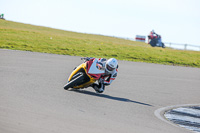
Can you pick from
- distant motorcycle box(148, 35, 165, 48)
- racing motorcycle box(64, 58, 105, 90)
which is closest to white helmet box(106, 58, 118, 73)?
racing motorcycle box(64, 58, 105, 90)

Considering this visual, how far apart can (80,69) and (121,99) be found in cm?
137

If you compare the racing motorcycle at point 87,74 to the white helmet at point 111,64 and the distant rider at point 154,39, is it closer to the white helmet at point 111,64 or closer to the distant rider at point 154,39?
the white helmet at point 111,64

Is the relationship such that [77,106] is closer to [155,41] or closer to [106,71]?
[106,71]

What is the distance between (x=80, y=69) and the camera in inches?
383

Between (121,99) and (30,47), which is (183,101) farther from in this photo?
(30,47)

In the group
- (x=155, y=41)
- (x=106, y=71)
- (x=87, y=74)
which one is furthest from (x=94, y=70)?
(x=155, y=41)

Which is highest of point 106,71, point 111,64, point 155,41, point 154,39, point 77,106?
point 154,39

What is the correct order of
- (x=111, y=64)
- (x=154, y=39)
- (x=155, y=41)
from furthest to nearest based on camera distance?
(x=155, y=41) < (x=154, y=39) < (x=111, y=64)

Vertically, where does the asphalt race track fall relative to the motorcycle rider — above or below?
below

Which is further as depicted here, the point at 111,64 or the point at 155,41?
the point at 155,41

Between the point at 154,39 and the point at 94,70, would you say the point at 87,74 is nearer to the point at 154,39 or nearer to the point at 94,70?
the point at 94,70

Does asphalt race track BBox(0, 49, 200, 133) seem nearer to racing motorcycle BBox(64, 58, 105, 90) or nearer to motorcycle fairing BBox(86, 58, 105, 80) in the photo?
racing motorcycle BBox(64, 58, 105, 90)

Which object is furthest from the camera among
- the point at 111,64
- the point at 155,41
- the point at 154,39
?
the point at 155,41

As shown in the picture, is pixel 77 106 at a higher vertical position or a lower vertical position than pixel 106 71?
lower
